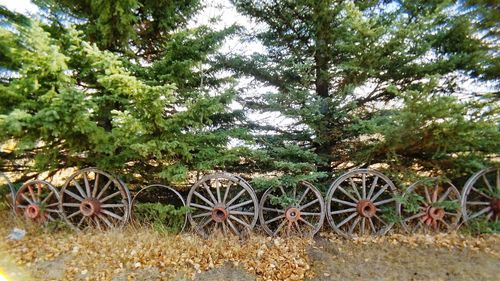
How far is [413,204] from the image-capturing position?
4496 mm

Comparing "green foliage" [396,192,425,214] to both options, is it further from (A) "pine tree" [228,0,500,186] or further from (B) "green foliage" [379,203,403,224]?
(A) "pine tree" [228,0,500,186]

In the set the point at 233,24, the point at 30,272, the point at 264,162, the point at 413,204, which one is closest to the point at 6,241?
the point at 30,272

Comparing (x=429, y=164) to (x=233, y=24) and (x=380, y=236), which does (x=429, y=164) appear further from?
(x=233, y=24)

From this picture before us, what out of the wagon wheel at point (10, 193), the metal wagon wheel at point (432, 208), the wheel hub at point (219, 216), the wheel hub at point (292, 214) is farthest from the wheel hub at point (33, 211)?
the metal wagon wheel at point (432, 208)

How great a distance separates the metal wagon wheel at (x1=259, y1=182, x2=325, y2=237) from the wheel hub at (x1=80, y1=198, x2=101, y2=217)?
3.12 metres

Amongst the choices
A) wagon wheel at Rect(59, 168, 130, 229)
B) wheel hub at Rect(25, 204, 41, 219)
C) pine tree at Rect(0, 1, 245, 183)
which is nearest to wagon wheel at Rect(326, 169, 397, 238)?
→ pine tree at Rect(0, 1, 245, 183)

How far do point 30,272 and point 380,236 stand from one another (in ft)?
19.2

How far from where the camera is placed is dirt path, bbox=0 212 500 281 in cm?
385

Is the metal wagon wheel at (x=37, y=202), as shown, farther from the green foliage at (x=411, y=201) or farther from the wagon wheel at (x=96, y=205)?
the green foliage at (x=411, y=201)

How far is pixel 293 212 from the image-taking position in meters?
4.81

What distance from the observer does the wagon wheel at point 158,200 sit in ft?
16.0

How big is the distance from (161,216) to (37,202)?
244 centimetres

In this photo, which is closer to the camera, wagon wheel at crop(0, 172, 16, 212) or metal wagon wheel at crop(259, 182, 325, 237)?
metal wagon wheel at crop(259, 182, 325, 237)

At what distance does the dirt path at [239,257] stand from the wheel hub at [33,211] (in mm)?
229
